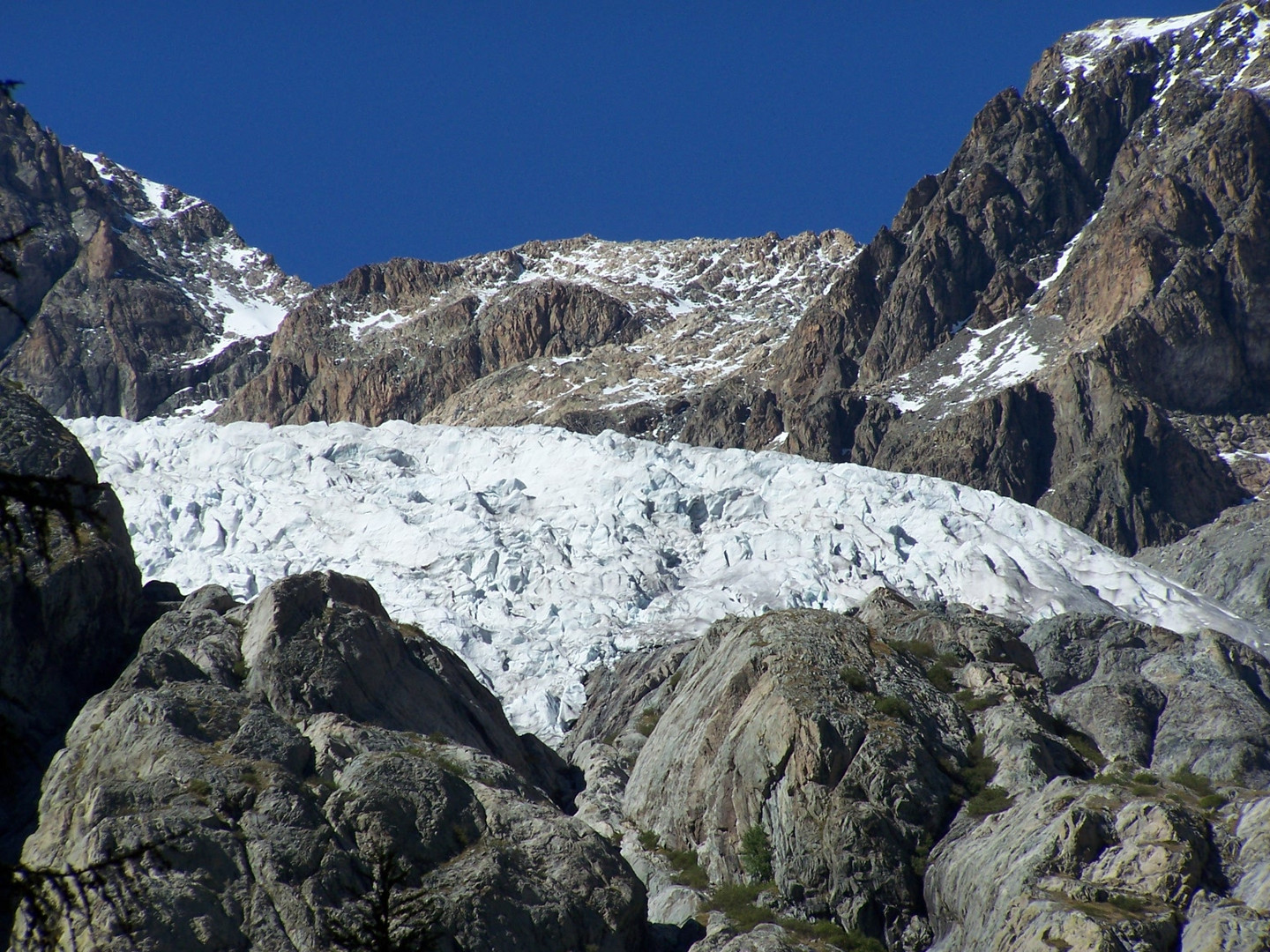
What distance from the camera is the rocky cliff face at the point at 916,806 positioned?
2702 centimetres

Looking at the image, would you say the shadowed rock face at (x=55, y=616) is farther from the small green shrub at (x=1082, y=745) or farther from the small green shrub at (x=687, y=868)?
the small green shrub at (x=1082, y=745)

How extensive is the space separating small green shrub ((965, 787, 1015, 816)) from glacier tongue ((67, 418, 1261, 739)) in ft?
108

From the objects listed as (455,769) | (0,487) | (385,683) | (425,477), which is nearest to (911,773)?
(455,769)

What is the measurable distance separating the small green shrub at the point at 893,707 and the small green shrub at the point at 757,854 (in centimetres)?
496

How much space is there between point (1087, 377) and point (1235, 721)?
430ft

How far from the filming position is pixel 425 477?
300 feet

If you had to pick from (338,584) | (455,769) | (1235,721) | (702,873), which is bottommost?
(1235,721)

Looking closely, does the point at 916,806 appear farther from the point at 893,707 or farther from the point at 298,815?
the point at 298,815

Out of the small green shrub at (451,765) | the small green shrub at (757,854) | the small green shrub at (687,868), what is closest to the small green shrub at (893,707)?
the small green shrub at (757,854)

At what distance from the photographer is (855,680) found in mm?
37500

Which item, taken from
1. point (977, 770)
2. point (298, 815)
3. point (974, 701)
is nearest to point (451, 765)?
point (298, 815)

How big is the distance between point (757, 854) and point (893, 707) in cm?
584

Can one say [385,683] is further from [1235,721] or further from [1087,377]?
[1087,377]

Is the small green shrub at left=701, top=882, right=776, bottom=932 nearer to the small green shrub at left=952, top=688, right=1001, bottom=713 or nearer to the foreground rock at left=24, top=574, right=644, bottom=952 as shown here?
the foreground rock at left=24, top=574, right=644, bottom=952
